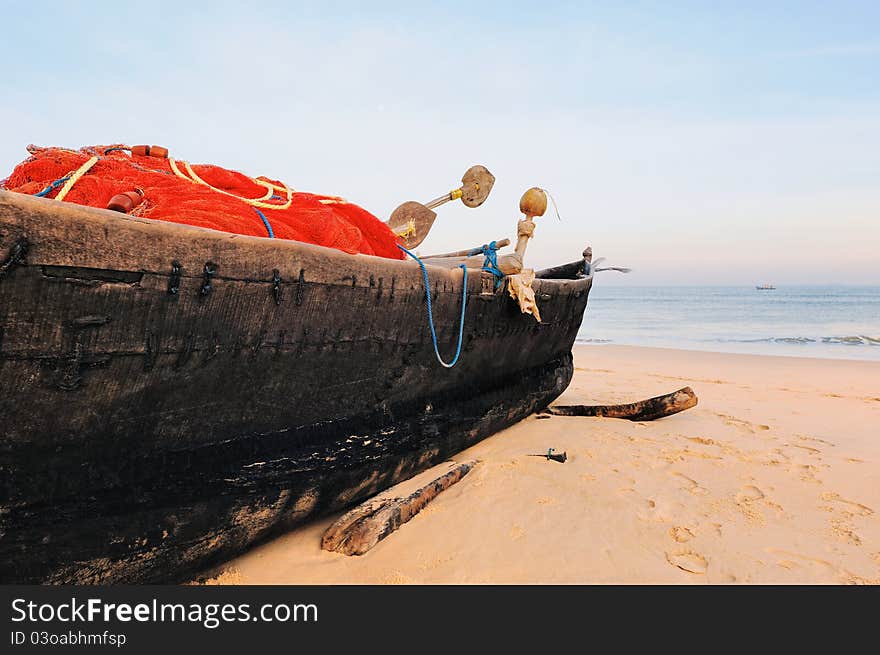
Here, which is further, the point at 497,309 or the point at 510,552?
the point at 497,309

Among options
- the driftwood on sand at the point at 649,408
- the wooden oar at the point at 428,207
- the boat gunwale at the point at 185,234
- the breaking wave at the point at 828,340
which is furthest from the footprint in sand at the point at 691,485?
the breaking wave at the point at 828,340

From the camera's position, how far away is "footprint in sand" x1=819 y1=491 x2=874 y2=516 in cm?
290

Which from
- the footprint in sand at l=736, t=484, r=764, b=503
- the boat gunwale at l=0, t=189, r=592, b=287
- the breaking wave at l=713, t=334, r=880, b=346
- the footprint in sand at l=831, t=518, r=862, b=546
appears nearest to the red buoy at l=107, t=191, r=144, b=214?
the boat gunwale at l=0, t=189, r=592, b=287

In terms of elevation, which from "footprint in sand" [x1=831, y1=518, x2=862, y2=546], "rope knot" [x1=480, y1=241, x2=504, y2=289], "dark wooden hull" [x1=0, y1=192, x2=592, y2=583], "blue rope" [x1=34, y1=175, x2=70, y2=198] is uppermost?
"blue rope" [x1=34, y1=175, x2=70, y2=198]

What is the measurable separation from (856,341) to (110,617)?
17238mm

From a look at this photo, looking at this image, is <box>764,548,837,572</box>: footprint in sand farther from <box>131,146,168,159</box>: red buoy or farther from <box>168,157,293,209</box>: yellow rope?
<box>131,146,168,159</box>: red buoy

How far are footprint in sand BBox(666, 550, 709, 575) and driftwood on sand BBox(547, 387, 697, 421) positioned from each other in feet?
8.32

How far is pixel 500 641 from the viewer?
71.0 inches

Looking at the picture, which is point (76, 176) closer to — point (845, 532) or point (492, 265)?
point (492, 265)

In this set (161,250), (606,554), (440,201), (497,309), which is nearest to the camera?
(161,250)

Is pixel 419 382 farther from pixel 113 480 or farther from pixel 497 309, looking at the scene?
pixel 113 480

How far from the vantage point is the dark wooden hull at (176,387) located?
1500 mm

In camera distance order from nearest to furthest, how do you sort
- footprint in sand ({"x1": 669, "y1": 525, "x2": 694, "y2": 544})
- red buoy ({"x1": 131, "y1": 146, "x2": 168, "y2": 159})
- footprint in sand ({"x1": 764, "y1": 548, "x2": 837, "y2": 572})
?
1. footprint in sand ({"x1": 764, "y1": 548, "x2": 837, "y2": 572})
2. footprint in sand ({"x1": 669, "y1": 525, "x2": 694, "y2": 544})
3. red buoy ({"x1": 131, "y1": 146, "x2": 168, "y2": 159})

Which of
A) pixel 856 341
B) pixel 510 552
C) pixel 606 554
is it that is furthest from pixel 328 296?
pixel 856 341
